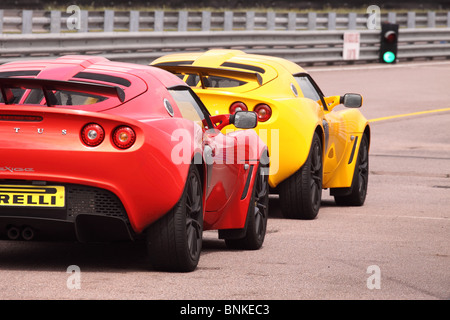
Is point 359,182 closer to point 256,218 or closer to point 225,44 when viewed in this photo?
point 256,218

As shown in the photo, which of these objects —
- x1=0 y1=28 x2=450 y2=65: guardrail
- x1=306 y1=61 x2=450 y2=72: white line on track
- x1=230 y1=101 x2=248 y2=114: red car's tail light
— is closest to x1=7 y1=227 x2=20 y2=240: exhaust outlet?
x1=230 y1=101 x2=248 y2=114: red car's tail light

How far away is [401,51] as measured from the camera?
3512 centimetres

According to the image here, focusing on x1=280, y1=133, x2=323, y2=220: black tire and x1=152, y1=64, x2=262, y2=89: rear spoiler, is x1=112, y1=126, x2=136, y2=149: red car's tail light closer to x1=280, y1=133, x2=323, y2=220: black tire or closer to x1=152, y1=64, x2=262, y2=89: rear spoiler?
x1=152, y1=64, x2=262, y2=89: rear spoiler

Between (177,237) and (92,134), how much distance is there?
2.59ft

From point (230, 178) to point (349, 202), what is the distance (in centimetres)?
398

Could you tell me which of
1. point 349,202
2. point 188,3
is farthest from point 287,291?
point 188,3

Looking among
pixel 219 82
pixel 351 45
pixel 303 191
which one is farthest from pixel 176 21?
pixel 303 191

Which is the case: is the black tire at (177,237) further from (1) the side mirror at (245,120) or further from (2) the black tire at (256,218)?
(2) the black tire at (256,218)

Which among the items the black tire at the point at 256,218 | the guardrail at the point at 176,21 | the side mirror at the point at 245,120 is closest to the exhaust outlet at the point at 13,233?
the side mirror at the point at 245,120

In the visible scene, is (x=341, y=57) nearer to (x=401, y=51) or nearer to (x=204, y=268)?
(x=401, y=51)

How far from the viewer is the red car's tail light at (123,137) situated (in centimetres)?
634

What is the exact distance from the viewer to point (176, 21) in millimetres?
27188

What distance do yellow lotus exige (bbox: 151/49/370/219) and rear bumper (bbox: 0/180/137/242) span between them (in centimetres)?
257
